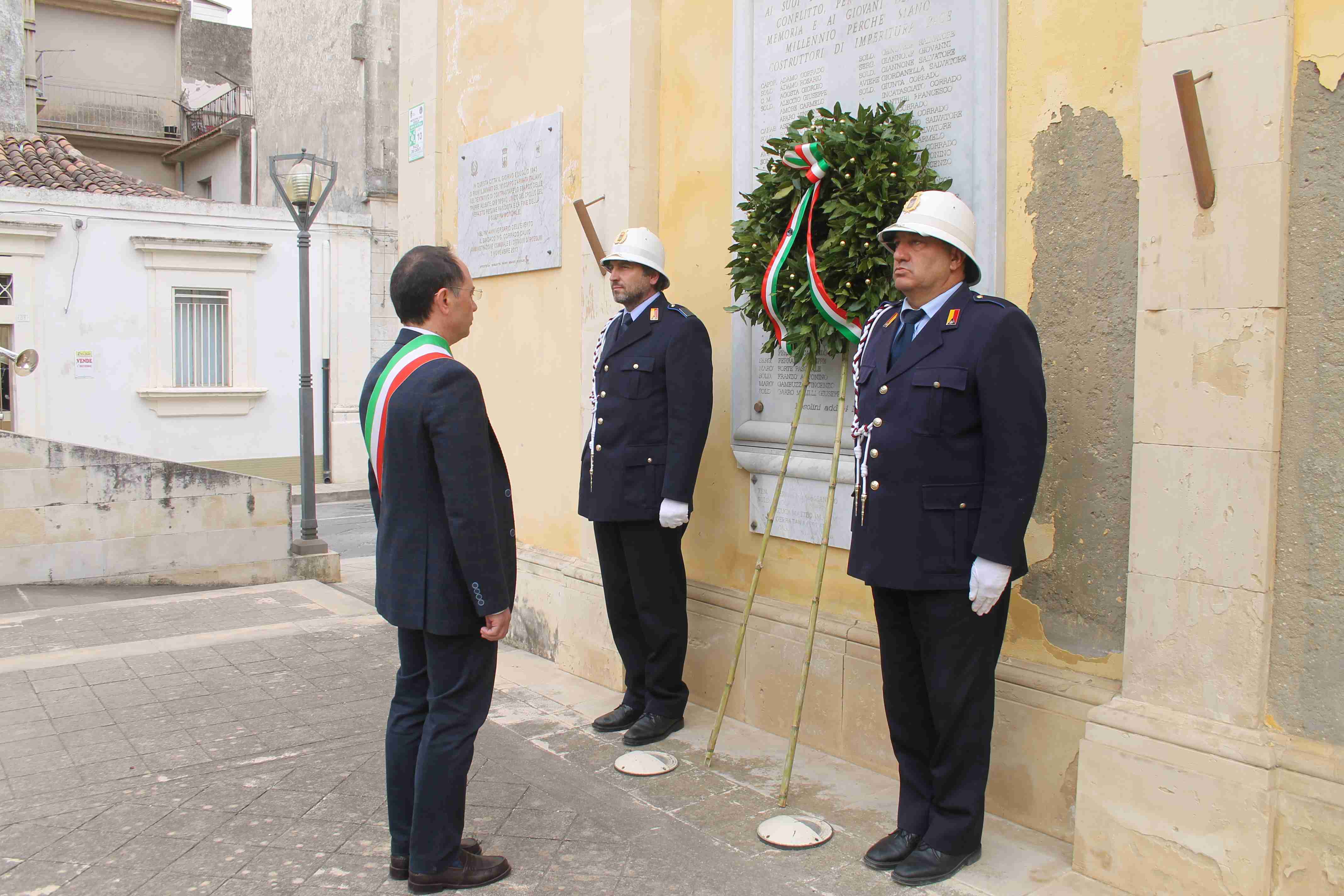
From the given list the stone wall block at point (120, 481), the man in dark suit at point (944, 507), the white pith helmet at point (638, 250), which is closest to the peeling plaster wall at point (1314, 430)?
the man in dark suit at point (944, 507)

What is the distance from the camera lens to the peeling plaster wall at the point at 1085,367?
3.41 metres

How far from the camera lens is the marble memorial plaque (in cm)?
602

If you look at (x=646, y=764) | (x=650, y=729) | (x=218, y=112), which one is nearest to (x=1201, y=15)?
(x=646, y=764)

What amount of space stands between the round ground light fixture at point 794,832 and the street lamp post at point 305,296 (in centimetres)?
624

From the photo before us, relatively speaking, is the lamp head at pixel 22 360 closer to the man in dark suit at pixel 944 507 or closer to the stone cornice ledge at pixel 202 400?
the stone cornice ledge at pixel 202 400

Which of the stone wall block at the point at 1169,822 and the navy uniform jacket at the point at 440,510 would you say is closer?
the stone wall block at the point at 1169,822

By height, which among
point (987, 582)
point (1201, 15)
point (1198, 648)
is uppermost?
point (1201, 15)

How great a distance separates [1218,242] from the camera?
2.99 meters

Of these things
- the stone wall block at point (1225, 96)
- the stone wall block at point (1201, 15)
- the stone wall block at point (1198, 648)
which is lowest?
the stone wall block at point (1198, 648)

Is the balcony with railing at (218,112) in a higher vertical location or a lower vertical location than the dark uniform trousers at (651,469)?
higher

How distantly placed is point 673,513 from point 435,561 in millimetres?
1428

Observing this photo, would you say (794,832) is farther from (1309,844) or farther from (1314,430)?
(1314,430)

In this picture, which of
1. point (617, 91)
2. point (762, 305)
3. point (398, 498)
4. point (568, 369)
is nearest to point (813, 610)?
point (762, 305)

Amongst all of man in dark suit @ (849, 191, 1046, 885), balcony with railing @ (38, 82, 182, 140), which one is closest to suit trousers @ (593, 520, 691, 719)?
man in dark suit @ (849, 191, 1046, 885)
